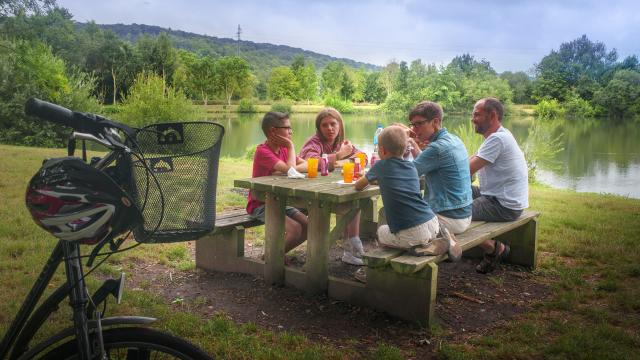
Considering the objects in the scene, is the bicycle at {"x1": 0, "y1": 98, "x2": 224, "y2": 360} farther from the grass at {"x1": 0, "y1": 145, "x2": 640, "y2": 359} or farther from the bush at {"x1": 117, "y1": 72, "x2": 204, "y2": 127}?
the bush at {"x1": 117, "y1": 72, "x2": 204, "y2": 127}

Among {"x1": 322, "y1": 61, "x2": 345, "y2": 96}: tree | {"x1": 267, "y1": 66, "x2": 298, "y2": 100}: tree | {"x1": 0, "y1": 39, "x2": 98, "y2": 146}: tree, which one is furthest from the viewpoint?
{"x1": 322, "y1": 61, "x2": 345, "y2": 96}: tree

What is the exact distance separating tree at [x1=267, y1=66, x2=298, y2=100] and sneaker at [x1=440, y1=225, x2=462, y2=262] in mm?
55842

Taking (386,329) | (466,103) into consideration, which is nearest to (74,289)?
(386,329)

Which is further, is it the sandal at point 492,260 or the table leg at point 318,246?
the sandal at point 492,260

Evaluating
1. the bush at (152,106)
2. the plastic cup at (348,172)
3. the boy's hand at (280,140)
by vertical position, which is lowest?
the plastic cup at (348,172)

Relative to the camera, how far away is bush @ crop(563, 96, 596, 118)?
50.4m

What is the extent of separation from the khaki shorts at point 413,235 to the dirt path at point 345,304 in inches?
19.6

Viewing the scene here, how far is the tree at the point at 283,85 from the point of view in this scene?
193ft

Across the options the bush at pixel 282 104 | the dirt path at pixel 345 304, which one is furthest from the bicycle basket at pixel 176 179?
the bush at pixel 282 104

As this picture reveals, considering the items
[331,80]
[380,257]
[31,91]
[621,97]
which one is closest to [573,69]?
[621,97]

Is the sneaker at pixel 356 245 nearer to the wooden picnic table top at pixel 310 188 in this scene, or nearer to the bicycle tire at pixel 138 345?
the wooden picnic table top at pixel 310 188

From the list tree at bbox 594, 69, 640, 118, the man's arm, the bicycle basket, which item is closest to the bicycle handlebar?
the bicycle basket

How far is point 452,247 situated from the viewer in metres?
3.51

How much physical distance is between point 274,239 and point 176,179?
2459 millimetres
